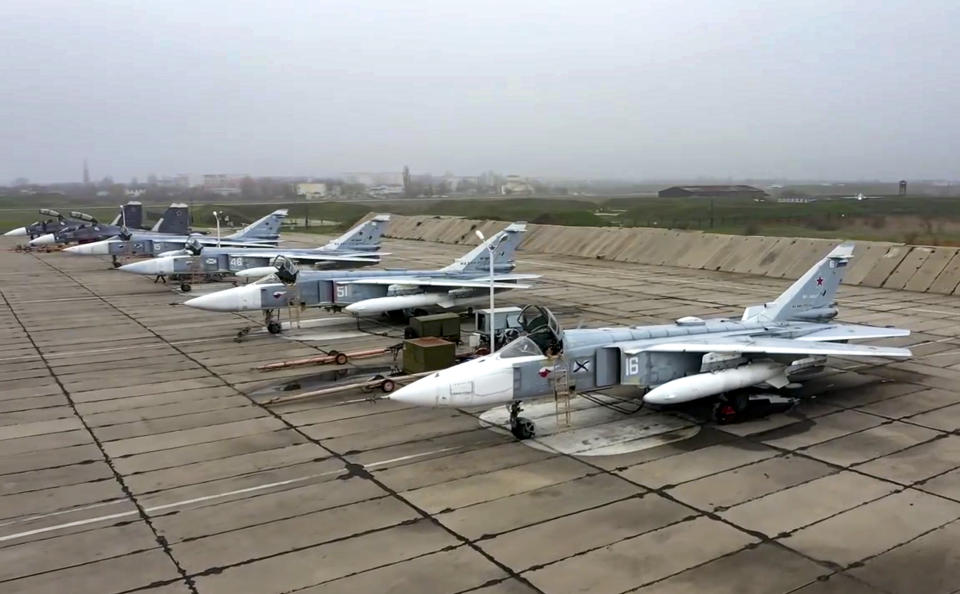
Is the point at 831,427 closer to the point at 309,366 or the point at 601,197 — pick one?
the point at 309,366

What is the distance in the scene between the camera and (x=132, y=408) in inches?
669

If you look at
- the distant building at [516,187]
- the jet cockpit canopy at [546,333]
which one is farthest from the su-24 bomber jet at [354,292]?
the distant building at [516,187]

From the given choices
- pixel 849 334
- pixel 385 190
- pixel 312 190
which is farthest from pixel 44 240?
pixel 849 334

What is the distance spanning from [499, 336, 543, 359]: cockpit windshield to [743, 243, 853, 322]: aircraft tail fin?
6.95 meters

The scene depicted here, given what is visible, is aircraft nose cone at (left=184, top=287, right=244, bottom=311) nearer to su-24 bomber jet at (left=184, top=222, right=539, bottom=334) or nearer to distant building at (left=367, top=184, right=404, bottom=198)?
su-24 bomber jet at (left=184, top=222, right=539, bottom=334)

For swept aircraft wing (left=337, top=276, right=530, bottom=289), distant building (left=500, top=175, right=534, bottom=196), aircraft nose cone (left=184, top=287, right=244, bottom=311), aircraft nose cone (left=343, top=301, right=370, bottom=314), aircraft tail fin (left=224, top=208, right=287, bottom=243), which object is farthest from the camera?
distant building (left=500, top=175, right=534, bottom=196)

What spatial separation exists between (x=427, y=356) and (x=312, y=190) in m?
88.1

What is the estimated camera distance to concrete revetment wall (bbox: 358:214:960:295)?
36719 mm

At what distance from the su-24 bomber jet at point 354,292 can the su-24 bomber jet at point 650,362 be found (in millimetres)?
11044

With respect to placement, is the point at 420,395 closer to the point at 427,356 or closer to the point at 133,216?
the point at 427,356

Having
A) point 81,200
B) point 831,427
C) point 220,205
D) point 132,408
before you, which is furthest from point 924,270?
point 81,200

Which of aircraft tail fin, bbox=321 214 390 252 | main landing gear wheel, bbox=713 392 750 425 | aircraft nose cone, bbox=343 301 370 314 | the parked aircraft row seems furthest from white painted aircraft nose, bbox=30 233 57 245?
main landing gear wheel, bbox=713 392 750 425

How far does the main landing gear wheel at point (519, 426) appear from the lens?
566 inches

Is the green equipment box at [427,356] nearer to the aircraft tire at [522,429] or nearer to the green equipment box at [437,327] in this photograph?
the green equipment box at [437,327]
